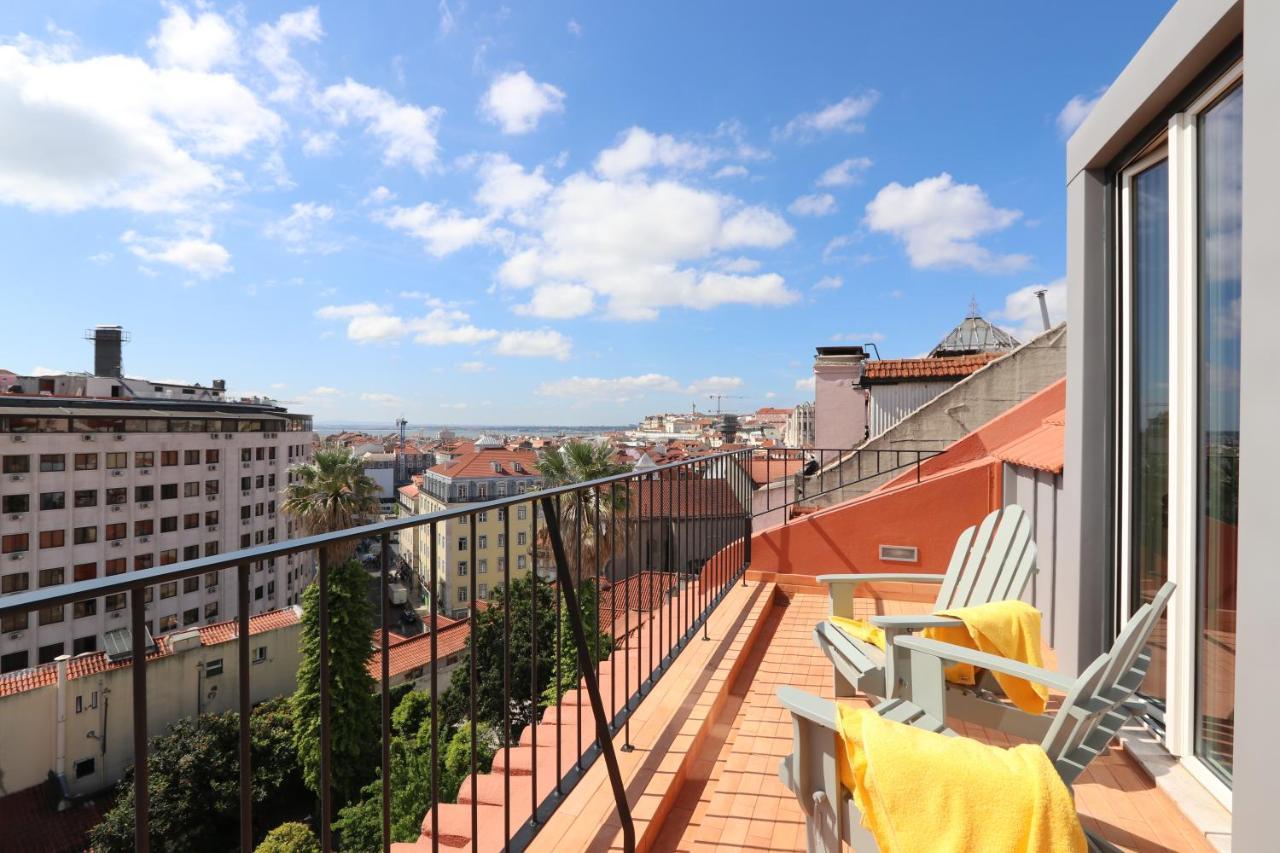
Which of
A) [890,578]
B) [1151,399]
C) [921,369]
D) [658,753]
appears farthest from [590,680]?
[921,369]

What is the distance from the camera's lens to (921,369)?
34.1 ft

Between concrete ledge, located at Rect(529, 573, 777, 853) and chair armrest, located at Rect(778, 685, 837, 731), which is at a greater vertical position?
chair armrest, located at Rect(778, 685, 837, 731)

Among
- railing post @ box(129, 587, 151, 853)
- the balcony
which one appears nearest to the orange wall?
the balcony

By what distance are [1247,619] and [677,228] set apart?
1841cm

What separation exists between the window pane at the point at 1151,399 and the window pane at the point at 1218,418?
0.79ft

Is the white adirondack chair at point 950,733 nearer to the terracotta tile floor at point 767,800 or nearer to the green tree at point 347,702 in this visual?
the terracotta tile floor at point 767,800

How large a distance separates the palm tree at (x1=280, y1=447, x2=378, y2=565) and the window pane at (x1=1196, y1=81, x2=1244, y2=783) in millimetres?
21622

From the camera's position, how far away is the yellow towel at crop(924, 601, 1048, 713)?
244cm

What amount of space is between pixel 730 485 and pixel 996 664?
12.1 feet

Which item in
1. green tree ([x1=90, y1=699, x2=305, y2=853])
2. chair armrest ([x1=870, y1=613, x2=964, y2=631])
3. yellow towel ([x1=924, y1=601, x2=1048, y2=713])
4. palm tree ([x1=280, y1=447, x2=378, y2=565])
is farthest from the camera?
palm tree ([x1=280, y1=447, x2=378, y2=565])

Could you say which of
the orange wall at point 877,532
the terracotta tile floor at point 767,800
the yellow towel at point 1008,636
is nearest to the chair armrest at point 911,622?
the yellow towel at point 1008,636

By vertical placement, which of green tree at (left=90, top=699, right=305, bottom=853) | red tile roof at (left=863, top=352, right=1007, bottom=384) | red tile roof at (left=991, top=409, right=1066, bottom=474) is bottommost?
green tree at (left=90, top=699, right=305, bottom=853)

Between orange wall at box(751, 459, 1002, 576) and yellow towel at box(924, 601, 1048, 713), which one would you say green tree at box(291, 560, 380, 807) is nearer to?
orange wall at box(751, 459, 1002, 576)

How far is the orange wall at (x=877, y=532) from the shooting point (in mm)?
5383
